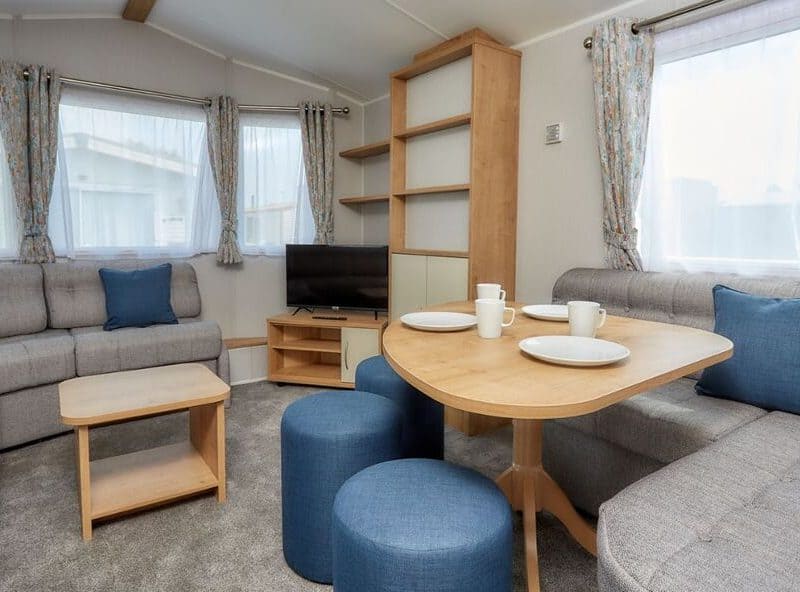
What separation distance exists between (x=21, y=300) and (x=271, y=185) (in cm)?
189

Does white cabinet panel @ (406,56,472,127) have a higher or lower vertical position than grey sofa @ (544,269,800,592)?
higher

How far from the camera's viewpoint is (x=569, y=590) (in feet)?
5.29

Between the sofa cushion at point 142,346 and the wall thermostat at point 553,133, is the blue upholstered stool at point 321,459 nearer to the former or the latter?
the sofa cushion at point 142,346

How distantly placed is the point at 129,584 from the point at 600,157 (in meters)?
2.72

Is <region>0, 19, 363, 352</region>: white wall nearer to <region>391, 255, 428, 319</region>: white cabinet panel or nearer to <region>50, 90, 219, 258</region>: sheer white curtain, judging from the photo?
<region>50, 90, 219, 258</region>: sheer white curtain

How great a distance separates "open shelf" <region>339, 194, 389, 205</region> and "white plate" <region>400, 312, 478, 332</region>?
7.30ft

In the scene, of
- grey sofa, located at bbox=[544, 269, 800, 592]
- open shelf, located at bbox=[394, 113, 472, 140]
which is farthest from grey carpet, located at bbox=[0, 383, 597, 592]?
open shelf, located at bbox=[394, 113, 472, 140]

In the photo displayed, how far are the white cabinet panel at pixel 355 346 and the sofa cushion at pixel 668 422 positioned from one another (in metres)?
1.94

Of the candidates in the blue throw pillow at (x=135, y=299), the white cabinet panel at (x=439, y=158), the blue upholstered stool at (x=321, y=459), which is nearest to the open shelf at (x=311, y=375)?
the blue throw pillow at (x=135, y=299)

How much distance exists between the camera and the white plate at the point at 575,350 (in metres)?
1.17

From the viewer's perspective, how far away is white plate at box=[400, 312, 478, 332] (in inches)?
62.1

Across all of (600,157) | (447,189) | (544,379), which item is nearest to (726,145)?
(600,157)

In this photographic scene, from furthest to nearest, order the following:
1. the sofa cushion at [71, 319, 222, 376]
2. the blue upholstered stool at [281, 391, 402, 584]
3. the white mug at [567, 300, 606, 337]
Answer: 1. the sofa cushion at [71, 319, 222, 376]
2. the blue upholstered stool at [281, 391, 402, 584]
3. the white mug at [567, 300, 606, 337]

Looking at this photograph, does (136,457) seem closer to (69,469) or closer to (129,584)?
(69,469)
